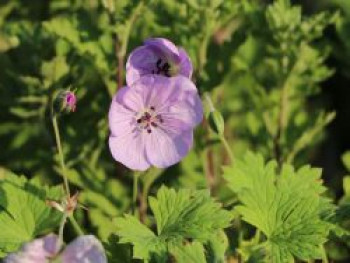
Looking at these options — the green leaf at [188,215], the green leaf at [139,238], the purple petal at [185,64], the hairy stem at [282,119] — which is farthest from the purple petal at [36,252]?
the hairy stem at [282,119]

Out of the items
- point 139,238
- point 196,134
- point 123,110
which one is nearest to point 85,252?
point 139,238

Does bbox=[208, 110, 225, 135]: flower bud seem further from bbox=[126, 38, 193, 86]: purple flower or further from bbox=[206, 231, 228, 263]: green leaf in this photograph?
bbox=[206, 231, 228, 263]: green leaf

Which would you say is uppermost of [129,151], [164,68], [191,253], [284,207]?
[164,68]

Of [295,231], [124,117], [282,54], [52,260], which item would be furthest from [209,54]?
[52,260]

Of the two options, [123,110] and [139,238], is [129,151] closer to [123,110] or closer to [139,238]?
[123,110]

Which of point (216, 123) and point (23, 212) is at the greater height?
point (216, 123)

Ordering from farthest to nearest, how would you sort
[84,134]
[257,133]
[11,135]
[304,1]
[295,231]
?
1. [304,1]
2. [11,135]
3. [257,133]
4. [84,134]
5. [295,231]

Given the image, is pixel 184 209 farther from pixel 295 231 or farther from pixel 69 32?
pixel 69 32
